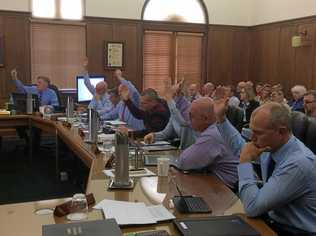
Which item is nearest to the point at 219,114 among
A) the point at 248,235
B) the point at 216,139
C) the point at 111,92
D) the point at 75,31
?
the point at 216,139

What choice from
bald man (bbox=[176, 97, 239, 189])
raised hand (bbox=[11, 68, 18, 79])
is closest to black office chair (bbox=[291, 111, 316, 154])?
bald man (bbox=[176, 97, 239, 189])

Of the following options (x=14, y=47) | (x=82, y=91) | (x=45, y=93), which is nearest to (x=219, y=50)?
(x=82, y=91)

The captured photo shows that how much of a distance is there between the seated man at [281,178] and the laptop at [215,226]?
148 millimetres

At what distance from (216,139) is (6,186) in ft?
10.7

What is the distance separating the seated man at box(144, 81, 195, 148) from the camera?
3645 millimetres

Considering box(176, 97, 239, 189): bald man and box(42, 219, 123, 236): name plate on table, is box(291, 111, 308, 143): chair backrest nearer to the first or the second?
box(176, 97, 239, 189): bald man

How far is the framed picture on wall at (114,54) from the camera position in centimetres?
860

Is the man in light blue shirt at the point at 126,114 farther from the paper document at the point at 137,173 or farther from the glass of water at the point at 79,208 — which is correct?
the glass of water at the point at 79,208

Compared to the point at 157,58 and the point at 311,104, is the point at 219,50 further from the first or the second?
the point at 311,104

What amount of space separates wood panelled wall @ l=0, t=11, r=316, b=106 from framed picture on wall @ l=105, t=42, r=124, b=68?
0.09m

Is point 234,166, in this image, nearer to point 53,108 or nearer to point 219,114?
point 219,114

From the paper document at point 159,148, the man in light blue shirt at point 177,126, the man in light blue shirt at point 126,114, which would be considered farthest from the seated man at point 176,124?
the man in light blue shirt at point 126,114

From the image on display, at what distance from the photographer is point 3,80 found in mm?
7973

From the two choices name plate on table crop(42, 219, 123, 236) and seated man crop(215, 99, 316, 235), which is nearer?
name plate on table crop(42, 219, 123, 236)
